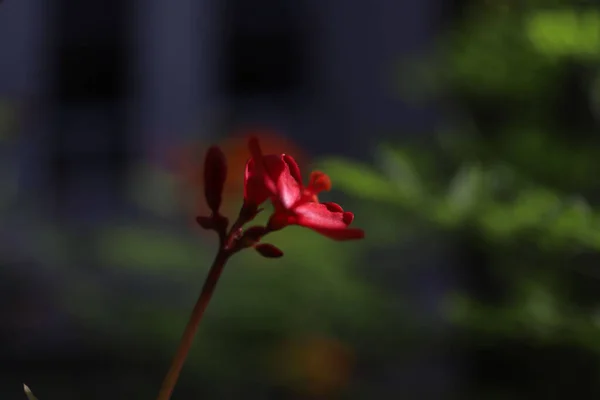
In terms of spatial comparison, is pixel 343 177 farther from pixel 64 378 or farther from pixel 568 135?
pixel 64 378

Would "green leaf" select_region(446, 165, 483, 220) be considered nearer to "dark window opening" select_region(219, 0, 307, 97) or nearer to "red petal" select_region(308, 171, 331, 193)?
"red petal" select_region(308, 171, 331, 193)

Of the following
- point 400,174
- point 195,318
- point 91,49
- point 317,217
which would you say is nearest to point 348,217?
point 317,217

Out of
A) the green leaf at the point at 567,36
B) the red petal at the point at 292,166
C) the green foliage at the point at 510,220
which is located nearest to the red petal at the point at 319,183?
the red petal at the point at 292,166

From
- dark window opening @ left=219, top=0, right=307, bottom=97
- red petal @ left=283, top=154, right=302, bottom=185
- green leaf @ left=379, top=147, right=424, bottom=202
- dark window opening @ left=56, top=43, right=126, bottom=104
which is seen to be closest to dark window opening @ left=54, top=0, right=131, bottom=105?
dark window opening @ left=56, top=43, right=126, bottom=104

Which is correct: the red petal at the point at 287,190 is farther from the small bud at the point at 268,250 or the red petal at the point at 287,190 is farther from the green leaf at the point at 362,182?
the green leaf at the point at 362,182

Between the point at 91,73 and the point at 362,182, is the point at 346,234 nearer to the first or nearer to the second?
the point at 362,182
